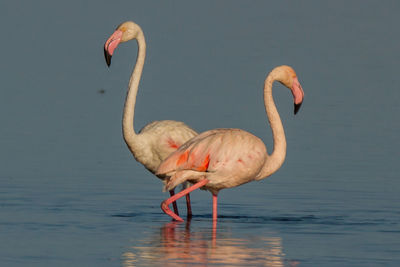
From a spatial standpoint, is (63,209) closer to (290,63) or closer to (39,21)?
(290,63)

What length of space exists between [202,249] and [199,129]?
6.69 metres

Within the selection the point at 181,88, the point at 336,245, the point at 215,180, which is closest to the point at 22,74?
the point at 181,88

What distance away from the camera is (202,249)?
33.1 ft

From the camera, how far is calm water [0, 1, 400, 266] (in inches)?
408

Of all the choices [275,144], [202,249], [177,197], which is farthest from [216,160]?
[202,249]

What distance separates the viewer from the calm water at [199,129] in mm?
10359

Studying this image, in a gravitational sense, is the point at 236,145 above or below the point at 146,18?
below

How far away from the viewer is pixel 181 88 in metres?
20.4

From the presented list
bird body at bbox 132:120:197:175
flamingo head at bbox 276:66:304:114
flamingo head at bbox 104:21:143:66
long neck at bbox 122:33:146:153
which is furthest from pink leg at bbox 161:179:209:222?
flamingo head at bbox 104:21:143:66

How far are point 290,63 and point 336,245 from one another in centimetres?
1192

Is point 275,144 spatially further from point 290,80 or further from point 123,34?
point 123,34

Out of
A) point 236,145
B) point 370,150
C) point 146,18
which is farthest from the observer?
point 146,18

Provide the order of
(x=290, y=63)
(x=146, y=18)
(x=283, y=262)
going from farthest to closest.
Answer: (x=146, y=18), (x=290, y=63), (x=283, y=262)

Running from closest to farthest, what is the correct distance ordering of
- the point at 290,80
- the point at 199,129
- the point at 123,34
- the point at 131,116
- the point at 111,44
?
1. the point at 290,80
2. the point at 131,116
3. the point at 111,44
4. the point at 123,34
5. the point at 199,129
